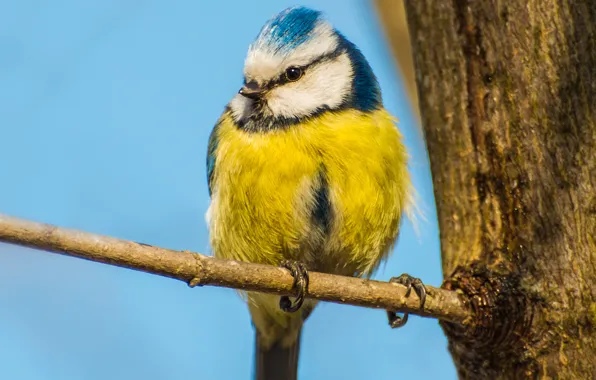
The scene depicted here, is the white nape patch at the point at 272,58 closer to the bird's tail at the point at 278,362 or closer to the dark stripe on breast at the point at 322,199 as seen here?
the dark stripe on breast at the point at 322,199

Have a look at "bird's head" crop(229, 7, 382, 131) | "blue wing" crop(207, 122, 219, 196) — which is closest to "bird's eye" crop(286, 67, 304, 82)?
"bird's head" crop(229, 7, 382, 131)

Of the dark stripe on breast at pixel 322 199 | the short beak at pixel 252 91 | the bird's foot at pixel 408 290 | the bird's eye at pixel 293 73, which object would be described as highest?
the bird's eye at pixel 293 73

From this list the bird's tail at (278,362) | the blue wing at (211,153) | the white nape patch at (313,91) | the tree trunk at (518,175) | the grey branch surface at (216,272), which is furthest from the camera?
the bird's tail at (278,362)

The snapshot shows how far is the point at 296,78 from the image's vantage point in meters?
3.08

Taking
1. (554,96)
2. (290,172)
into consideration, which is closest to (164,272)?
(290,172)

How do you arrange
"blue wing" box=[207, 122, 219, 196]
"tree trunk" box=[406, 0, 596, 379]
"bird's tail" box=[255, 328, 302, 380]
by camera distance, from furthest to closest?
"bird's tail" box=[255, 328, 302, 380] < "blue wing" box=[207, 122, 219, 196] < "tree trunk" box=[406, 0, 596, 379]

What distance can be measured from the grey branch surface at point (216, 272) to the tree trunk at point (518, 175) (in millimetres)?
158

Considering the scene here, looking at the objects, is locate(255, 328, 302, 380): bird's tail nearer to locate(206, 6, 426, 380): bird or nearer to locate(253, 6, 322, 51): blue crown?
locate(206, 6, 426, 380): bird

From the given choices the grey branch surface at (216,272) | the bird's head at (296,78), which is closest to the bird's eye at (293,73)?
the bird's head at (296,78)

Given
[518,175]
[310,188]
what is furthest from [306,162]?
[518,175]

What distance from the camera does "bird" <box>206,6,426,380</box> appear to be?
2781 mm

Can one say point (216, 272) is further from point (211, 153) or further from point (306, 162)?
point (211, 153)

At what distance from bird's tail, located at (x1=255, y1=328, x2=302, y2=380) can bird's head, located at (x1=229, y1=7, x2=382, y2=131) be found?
1157mm

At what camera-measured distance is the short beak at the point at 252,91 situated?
2.99 meters
